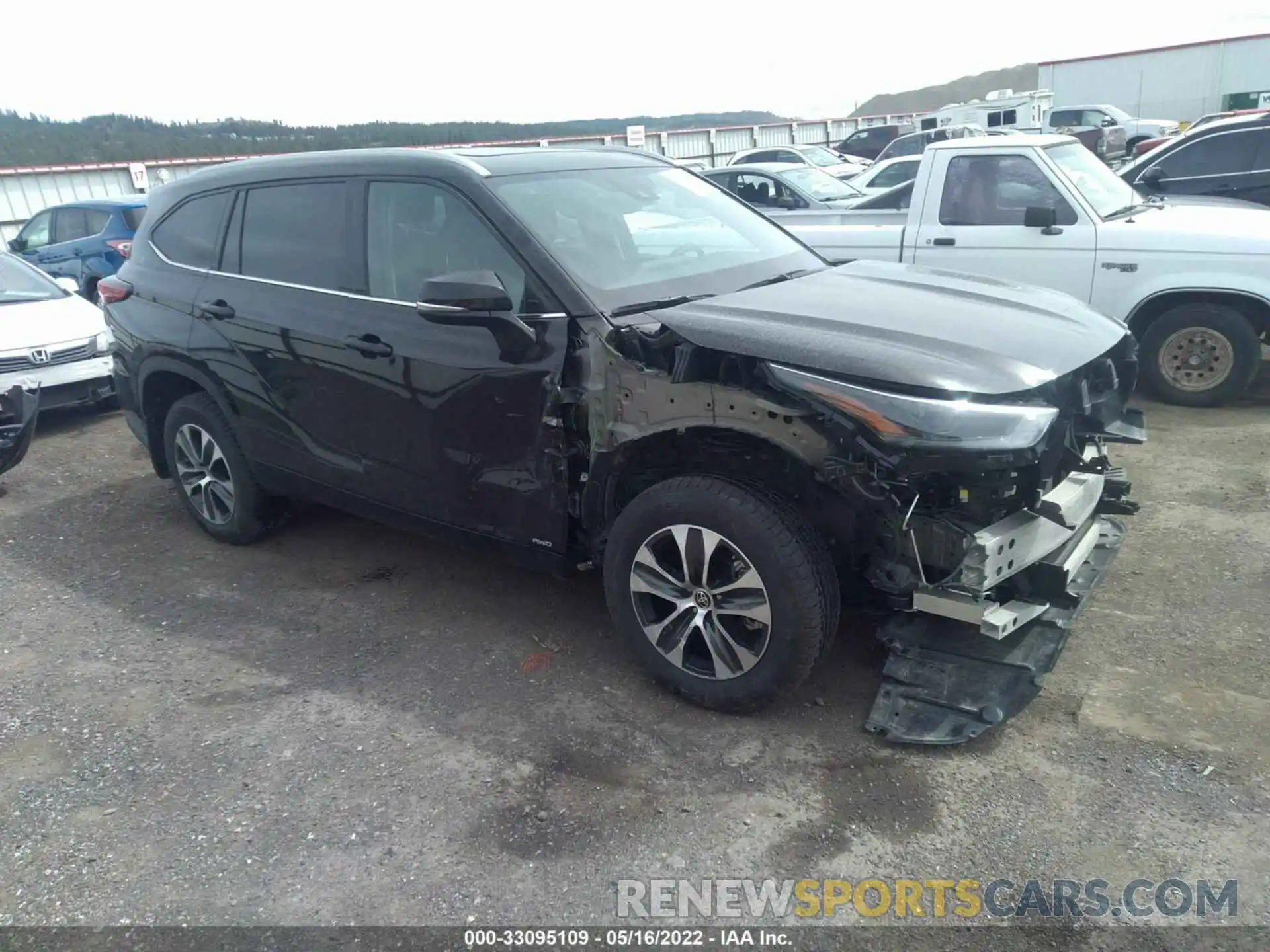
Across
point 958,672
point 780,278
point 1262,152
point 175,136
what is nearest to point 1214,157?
point 1262,152

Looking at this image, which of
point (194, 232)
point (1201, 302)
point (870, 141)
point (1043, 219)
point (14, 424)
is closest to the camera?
point (194, 232)

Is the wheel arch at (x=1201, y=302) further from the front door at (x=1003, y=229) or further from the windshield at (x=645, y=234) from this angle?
the windshield at (x=645, y=234)

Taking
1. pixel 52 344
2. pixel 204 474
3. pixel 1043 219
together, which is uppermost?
pixel 1043 219

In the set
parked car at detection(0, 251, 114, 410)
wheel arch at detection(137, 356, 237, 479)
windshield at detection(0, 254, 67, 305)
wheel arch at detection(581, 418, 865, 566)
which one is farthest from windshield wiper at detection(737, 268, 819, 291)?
windshield at detection(0, 254, 67, 305)

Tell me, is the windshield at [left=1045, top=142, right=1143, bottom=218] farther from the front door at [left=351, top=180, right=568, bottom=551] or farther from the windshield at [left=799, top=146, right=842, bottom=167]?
the windshield at [left=799, top=146, right=842, bottom=167]

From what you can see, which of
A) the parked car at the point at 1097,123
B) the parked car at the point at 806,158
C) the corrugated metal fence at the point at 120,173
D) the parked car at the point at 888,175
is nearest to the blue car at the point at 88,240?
the corrugated metal fence at the point at 120,173

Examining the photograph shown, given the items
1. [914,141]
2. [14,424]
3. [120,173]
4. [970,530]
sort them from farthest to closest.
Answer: [914,141]
[120,173]
[14,424]
[970,530]

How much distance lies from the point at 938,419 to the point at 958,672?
3.20ft

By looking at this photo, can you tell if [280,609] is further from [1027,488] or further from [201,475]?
[1027,488]

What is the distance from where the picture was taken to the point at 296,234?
14.1 feet

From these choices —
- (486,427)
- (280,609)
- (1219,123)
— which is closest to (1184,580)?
(486,427)

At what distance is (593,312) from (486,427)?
0.63 meters

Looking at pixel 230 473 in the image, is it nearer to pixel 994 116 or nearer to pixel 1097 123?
pixel 1097 123

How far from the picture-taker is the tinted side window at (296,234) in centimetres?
412
